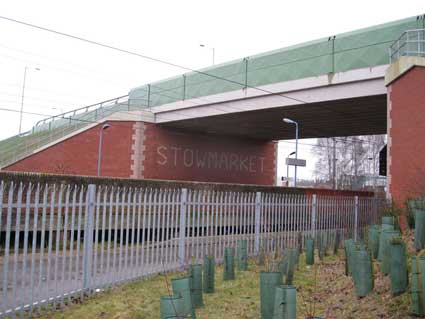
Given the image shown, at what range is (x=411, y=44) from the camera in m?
13.4

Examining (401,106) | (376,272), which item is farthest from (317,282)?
(401,106)

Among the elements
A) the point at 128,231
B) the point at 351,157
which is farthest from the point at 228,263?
the point at 351,157

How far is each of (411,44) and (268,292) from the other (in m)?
11.3

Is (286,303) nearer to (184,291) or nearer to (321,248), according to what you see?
(184,291)

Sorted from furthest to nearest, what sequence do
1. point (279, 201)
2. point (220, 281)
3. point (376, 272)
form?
point (279, 201) → point (220, 281) → point (376, 272)

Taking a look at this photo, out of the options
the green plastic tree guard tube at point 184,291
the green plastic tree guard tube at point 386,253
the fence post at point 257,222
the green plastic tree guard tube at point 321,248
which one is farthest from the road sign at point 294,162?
the green plastic tree guard tube at point 184,291

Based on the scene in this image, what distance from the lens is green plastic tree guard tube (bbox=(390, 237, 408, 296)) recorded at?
15.4 feet

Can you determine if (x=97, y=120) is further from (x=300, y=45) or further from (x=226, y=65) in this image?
(x=300, y=45)

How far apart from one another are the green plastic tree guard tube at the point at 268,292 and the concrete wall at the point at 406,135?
7.98 meters

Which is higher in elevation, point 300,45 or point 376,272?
point 300,45

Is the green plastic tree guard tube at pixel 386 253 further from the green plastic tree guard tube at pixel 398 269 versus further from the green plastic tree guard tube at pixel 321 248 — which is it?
the green plastic tree guard tube at pixel 321 248

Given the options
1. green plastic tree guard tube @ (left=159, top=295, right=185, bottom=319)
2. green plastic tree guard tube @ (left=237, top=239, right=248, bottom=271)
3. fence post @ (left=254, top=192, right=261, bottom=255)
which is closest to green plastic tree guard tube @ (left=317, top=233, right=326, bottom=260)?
fence post @ (left=254, top=192, right=261, bottom=255)

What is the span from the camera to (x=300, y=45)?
20375mm

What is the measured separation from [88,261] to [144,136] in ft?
70.4
